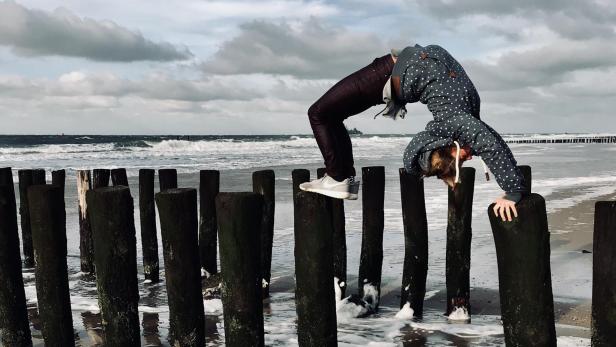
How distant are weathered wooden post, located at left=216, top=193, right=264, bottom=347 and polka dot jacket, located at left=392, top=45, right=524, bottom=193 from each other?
1.05 meters

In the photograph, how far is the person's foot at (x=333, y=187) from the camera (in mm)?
3965

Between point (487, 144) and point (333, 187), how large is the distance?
3.48 feet

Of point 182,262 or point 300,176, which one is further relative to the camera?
point 300,176

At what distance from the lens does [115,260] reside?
12.9ft

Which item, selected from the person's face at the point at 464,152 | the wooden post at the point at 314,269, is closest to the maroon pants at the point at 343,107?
the wooden post at the point at 314,269

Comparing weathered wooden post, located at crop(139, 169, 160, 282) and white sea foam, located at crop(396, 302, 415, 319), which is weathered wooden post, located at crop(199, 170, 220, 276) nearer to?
weathered wooden post, located at crop(139, 169, 160, 282)

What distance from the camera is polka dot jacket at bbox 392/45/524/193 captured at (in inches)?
137

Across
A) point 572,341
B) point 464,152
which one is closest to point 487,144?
point 464,152

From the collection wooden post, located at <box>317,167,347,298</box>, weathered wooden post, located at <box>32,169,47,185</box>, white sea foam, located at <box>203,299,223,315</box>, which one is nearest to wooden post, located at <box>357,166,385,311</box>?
wooden post, located at <box>317,167,347,298</box>

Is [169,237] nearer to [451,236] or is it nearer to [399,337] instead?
[399,337]

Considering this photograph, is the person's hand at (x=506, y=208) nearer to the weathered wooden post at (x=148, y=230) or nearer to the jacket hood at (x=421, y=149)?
the jacket hood at (x=421, y=149)

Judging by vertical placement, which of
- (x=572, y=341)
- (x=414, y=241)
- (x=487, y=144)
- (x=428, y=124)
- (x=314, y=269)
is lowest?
(x=572, y=341)

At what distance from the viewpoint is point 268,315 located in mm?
5781

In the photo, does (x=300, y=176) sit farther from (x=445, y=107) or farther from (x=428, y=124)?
(x=445, y=107)
